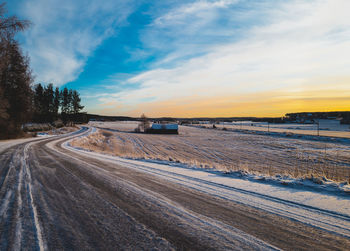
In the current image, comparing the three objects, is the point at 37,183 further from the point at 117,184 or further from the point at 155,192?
the point at 155,192

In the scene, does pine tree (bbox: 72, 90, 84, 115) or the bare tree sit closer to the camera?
the bare tree

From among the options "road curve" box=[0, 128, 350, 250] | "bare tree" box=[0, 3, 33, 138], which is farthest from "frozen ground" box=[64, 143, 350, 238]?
"bare tree" box=[0, 3, 33, 138]

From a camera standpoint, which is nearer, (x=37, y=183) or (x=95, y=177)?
(x=37, y=183)

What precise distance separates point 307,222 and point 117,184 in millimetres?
4764

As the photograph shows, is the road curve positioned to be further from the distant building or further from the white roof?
the white roof

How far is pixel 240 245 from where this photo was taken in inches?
98.6

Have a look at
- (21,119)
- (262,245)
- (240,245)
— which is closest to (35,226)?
(240,245)

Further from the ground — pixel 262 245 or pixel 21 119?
pixel 21 119

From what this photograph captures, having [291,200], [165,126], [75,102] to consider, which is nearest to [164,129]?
[165,126]

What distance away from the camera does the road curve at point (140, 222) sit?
2.57 m

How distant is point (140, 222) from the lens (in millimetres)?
3178

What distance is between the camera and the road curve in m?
2.57

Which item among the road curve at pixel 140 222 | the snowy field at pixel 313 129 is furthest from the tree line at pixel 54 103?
the snowy field at pixel 313 129

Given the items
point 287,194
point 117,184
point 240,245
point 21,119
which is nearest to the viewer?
point 240,245
